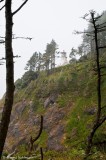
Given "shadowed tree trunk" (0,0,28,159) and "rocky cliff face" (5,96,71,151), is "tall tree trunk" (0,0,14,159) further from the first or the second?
"rocky cliff face" (5,96,71,151)

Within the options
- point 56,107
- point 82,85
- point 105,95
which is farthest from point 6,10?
point 82,85

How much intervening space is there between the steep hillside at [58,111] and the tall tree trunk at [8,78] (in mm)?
45901

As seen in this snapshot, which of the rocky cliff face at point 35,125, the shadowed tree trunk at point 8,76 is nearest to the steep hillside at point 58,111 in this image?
the rocky cliff face at point 35,125

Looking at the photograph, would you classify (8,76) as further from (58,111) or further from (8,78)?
(58,111)

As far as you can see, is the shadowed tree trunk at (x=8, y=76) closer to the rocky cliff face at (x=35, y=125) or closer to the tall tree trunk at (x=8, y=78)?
the tall tree trunk at (x=8, y=78)

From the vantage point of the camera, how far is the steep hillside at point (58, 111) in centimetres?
6012

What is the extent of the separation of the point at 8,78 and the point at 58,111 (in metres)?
64.6

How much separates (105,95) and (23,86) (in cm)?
4397

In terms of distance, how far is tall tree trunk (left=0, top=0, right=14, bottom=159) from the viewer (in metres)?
7.55

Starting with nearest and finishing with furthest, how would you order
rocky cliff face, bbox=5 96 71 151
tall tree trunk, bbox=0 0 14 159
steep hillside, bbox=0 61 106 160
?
1. tall tree trunk, bbox=0 0 14 159
2. steep hillside, bbox=0 61 106 160
3. rocky cliff face, bbox=5 96 71 151

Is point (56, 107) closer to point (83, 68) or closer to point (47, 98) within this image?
point (47, 98)

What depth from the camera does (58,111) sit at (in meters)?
71.9

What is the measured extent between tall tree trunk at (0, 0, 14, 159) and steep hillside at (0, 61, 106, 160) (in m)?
45.9

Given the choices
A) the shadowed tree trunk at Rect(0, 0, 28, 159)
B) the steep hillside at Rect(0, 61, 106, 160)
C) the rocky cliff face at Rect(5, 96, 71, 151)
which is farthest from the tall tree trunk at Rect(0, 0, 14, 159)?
the rocky cliff face at Rect(5, 96, 71, 151)
